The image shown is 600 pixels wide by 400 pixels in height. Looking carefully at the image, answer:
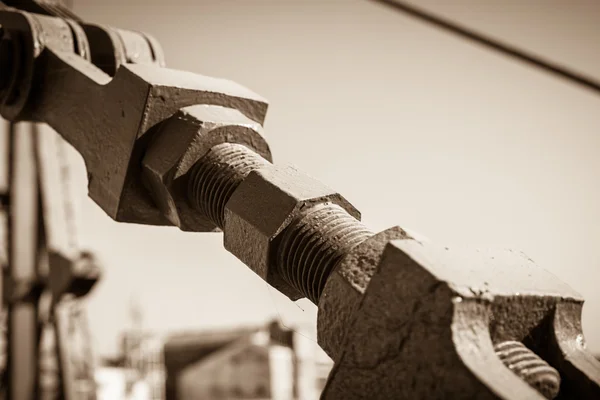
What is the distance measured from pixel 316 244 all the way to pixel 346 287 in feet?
0.62

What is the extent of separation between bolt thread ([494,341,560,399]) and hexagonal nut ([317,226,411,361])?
25 cm

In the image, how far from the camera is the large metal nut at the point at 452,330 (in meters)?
0.84

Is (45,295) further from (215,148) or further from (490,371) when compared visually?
(490,371)

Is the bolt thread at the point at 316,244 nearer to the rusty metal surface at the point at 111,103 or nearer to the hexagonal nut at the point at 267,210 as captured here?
the hexagonal nut at the point at 267,210

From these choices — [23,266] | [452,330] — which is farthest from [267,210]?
[23,266]

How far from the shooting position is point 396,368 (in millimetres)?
896

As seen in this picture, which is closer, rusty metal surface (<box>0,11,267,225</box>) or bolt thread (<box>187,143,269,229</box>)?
bolt thread (<box>187,143,269,229</box>)

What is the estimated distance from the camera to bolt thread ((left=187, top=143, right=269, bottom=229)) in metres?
1.45

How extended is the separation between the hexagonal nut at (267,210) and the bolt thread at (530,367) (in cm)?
52

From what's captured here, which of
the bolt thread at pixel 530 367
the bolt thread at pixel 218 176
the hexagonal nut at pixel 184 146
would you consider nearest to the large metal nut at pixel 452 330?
the bolt thread at pixel 530 367

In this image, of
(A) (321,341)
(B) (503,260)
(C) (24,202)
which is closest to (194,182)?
(A) (321,341)

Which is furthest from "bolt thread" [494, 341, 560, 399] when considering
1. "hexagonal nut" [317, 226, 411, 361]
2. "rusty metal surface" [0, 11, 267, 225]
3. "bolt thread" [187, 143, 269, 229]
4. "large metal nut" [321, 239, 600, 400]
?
"rusty metal surface" [0, 11, 267, 225]

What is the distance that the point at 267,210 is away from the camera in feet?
4.29

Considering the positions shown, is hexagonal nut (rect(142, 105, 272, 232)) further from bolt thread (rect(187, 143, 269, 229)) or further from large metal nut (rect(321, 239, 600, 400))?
large metal nut (rect(321, 239, 600, 400))
